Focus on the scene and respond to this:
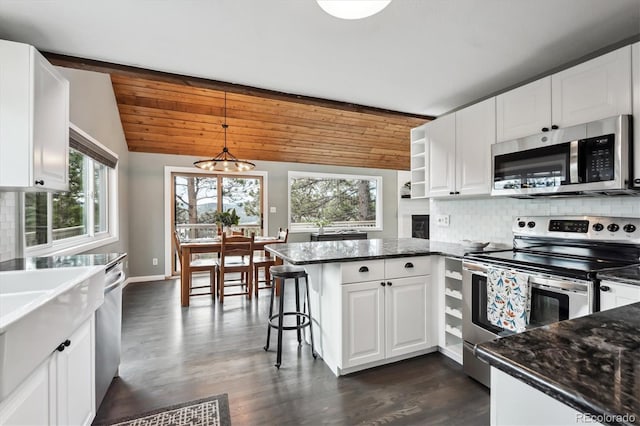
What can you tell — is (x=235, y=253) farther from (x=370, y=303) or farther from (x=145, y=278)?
(x=370, y=303)

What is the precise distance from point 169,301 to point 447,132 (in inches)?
153

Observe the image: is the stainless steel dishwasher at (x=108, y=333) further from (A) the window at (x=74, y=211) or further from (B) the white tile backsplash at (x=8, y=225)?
(A) the window at (x=74, y=211)

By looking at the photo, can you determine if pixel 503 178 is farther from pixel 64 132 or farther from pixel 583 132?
pixel 64 132

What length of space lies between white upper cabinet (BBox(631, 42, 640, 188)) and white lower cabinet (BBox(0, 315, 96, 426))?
9.41 feet

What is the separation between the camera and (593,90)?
1879 mm

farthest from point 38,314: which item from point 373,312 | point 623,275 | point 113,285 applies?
point 623,275

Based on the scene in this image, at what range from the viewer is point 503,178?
7.72ft

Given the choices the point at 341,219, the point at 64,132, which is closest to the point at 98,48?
the point at 64,132

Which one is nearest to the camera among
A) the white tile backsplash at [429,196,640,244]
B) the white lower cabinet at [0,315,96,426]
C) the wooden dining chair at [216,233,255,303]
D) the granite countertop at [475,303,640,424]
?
the granite countertop at [475,303,640,424]

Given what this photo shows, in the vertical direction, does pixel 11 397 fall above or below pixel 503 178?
below

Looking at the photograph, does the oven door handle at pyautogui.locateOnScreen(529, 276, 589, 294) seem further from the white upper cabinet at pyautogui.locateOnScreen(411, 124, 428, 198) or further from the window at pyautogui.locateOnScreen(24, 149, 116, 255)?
the window at pyautogui.locateOnScreen(24, 149, 116, 255)

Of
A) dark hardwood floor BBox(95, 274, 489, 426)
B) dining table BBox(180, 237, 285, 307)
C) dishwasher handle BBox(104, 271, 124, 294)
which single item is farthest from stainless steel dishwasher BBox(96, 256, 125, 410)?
dining table BBox(180, 237, 285, 307)

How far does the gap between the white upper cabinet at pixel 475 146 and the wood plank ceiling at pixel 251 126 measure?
0.84m

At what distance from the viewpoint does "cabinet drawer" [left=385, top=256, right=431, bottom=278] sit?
7.48ft
